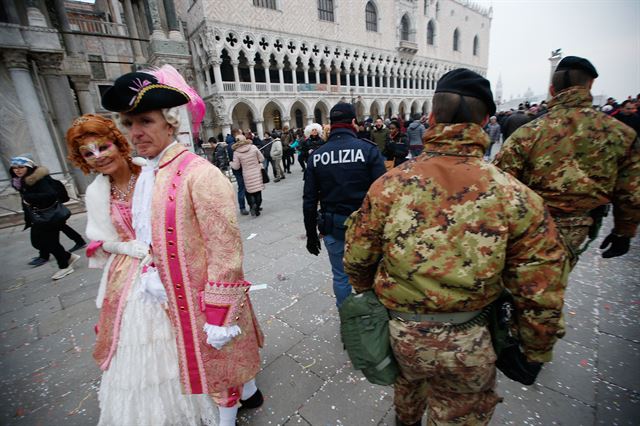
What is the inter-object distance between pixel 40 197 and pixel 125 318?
3.82 m

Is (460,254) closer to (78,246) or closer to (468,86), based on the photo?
(468,86)

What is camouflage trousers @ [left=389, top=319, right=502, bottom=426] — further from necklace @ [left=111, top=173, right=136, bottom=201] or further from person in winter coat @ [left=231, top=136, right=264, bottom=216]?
person in winter coat @ [left=231, top=136, right=264, bottom=216]

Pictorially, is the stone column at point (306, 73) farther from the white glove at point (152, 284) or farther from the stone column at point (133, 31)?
the white glove at point (152, 284)

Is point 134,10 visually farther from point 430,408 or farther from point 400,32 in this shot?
point 400,32

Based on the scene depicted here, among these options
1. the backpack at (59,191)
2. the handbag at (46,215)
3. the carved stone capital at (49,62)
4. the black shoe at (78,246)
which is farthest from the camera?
the carved stone capital at (49,62)

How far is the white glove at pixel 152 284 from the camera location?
56.0 inches

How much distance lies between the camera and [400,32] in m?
35.1

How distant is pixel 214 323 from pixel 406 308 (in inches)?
34.8

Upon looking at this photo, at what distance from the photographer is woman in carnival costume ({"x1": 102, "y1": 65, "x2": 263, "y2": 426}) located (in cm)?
129

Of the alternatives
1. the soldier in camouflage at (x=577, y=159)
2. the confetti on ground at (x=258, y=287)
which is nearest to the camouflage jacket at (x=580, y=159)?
the soldier in camouflage at (x=577, y=159)

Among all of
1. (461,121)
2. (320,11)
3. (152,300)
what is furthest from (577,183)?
(320,11)

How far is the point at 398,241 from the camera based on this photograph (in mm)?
Result: 1087

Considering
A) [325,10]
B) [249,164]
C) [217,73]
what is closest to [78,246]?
[249,164]

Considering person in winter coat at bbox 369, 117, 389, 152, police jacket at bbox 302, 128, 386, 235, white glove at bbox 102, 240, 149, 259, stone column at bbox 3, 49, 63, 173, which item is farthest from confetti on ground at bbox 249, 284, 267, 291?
stone column at bbox 3, 49, 63, 173
